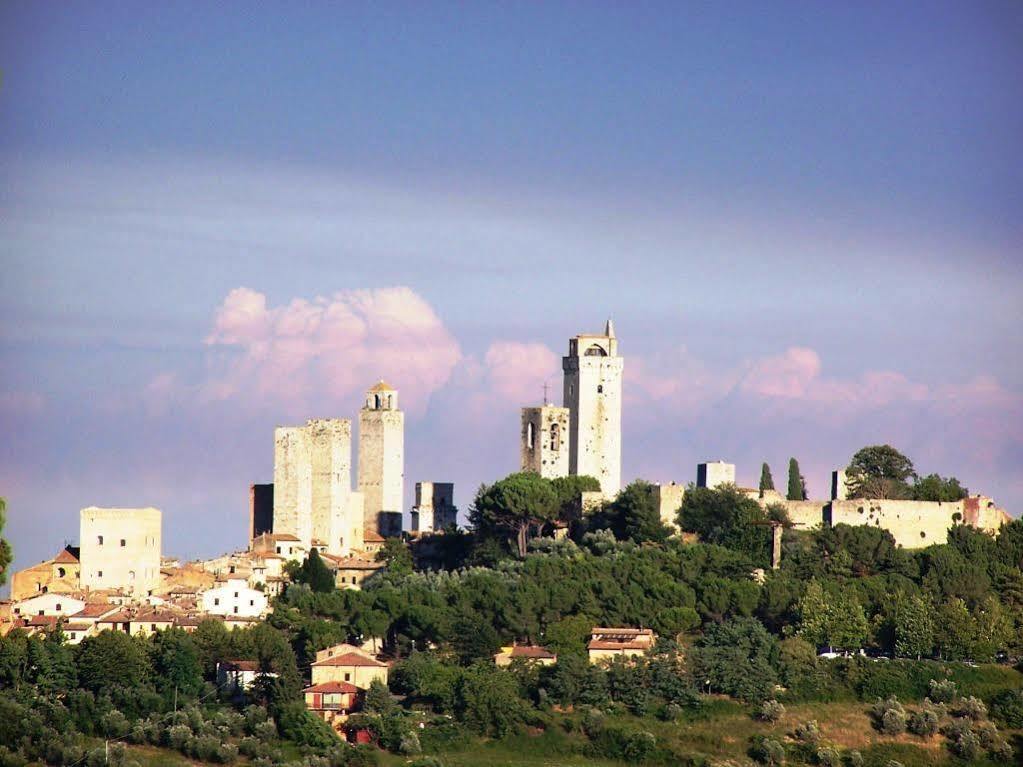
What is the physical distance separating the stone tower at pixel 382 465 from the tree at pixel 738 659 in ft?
58.8

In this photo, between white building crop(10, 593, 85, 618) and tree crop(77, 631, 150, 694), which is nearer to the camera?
tree crop(77, 631, 150, 694)

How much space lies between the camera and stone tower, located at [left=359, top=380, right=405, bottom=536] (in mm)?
79062

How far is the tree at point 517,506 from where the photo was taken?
232ft

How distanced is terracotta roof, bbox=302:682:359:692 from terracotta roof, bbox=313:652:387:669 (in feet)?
2.21

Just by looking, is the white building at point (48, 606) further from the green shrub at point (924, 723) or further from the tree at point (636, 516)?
the green shrub at point (924, 723)

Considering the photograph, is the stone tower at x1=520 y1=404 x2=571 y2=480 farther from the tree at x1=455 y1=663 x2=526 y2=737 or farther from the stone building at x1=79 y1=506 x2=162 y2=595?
the tree at x1=455 y1=663 x2=526 y2=737

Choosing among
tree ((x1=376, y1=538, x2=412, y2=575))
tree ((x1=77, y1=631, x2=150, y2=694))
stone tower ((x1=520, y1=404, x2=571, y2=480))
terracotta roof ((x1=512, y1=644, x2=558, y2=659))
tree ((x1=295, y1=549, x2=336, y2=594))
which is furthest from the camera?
stone tower ((x1=520, y1=404, x2=571, y2=480))

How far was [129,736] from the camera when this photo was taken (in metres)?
58.1

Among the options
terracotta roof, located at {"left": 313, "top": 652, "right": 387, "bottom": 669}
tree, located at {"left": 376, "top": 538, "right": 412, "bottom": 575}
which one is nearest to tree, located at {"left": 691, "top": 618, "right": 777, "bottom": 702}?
terracotta roof, located at {"left": 313, "top": 652, "right": 387, "bottom": 669}

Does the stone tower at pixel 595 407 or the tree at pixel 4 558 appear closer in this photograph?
the tree at pixel 4 558

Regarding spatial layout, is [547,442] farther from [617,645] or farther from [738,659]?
[738,659]

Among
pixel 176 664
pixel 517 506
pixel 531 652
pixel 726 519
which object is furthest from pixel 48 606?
pixel 726 519

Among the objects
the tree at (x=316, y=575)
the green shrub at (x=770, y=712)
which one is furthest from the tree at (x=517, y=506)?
the green shrub at (x=770, y=712)

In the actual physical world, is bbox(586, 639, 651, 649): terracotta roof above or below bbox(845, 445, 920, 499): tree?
below
